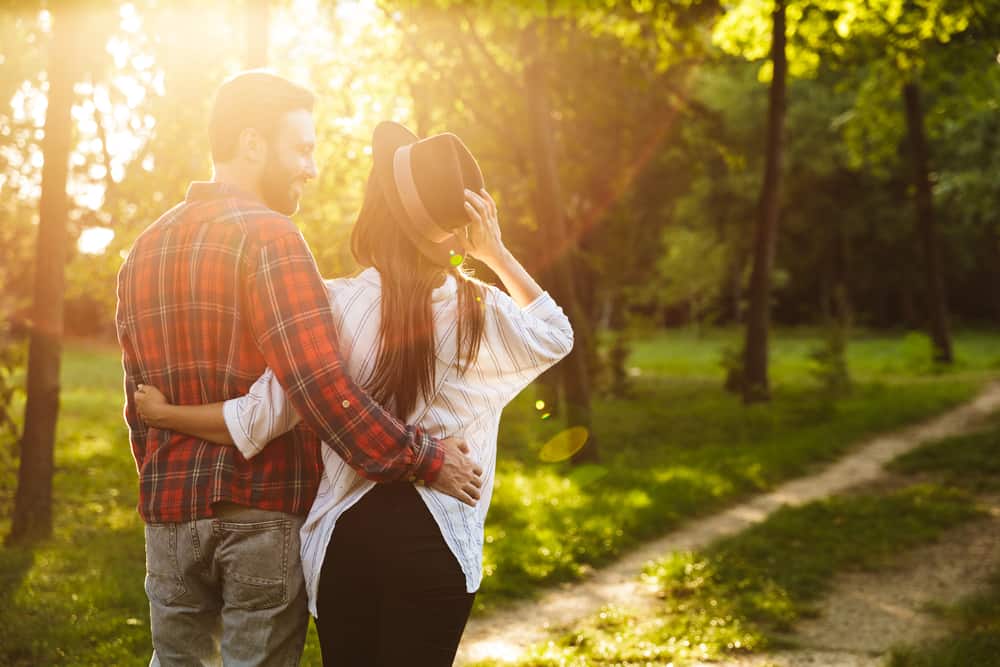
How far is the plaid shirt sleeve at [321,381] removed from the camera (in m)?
2.44

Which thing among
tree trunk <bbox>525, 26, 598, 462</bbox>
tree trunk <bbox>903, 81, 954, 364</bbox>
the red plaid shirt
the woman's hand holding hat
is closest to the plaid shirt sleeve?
the red plaid shirt

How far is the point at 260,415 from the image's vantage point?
8.25ft

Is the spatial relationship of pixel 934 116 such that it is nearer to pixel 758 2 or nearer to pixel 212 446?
pixel 758 2

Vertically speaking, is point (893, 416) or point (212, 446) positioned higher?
point (212, 446)

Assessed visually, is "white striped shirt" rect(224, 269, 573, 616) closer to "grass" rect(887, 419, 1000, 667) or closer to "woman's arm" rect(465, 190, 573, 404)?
"woman's arm" rect(465, 190, 573, 404)

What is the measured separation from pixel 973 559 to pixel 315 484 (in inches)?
273

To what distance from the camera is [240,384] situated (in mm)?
2607

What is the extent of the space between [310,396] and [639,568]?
5906 mm

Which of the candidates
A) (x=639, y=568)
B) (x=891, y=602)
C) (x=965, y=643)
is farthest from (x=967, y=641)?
(x=639, y=568)

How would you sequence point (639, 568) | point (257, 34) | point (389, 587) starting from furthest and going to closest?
1. point (257, 34)
2. point (639, 568)
3. point (389, 587)

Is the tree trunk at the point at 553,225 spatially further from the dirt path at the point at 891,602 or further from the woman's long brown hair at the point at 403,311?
the woman's long brown hair at the point at 403,311

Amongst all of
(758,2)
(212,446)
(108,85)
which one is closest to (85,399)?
(108,85)

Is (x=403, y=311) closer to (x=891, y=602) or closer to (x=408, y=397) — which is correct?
(x=408, y=397)

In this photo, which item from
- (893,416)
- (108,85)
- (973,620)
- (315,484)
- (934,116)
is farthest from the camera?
(934,116)
